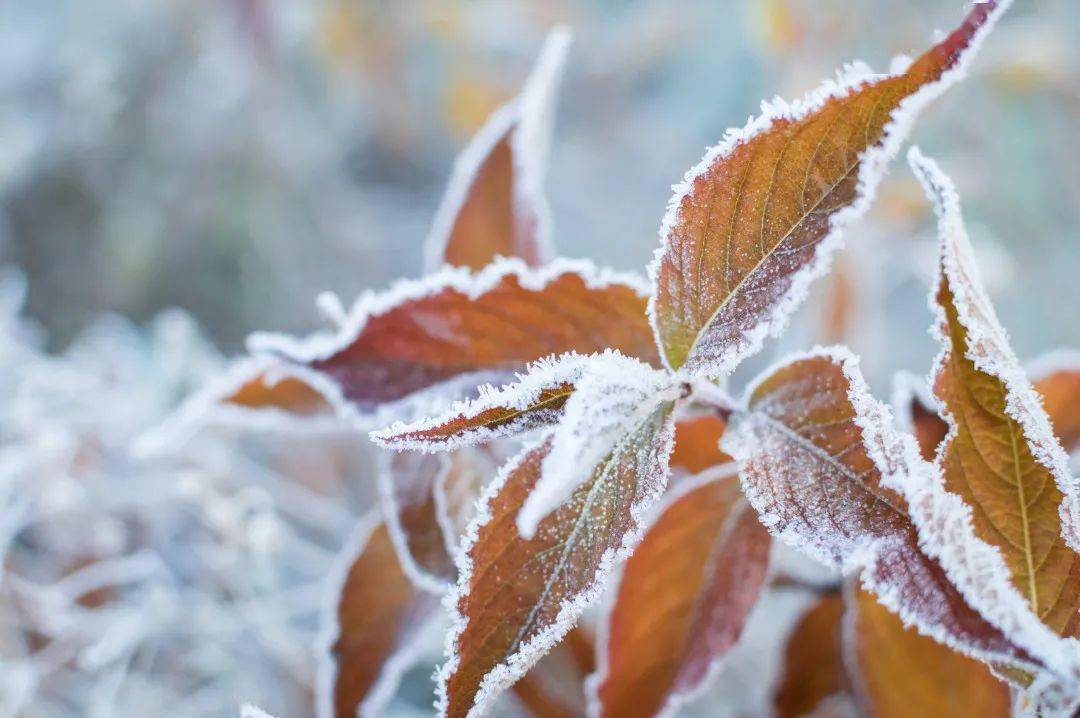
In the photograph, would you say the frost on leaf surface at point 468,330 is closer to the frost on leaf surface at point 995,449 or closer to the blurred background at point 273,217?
the frost on leaf surface at point 995,449

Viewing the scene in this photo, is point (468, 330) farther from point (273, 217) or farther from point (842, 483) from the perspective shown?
point (273, 217)

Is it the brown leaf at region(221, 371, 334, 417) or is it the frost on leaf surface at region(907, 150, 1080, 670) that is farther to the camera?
the brown leaf at region(221, 371, 334, 417)

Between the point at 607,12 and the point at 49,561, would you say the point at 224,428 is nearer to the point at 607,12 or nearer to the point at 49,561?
the point at 49,561

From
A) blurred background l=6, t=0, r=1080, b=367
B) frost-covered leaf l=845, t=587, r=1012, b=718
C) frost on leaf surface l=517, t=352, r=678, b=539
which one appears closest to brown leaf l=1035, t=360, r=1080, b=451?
frost-covered leaf l=845, t=587, r=1012, b=718

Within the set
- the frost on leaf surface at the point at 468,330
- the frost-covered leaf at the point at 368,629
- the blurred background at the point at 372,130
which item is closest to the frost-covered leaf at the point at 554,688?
the frost-covered leaf at the point at 368,629

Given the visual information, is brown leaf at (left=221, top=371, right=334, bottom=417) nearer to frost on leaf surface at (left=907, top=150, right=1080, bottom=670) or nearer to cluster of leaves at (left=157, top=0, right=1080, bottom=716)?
cluster of leaves at (left=157, top=0, right=1080, bottom=716)

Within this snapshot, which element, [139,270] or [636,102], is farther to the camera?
[636,102]

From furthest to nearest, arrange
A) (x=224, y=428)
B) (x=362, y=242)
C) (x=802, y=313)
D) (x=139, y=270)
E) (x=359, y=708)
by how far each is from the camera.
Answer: (x=362, y=242) < (x=139, y=270) < (x=802, y=313) < (x=224, y=428) < (x=359, y=708)

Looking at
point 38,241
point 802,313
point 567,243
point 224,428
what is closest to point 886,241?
point 802,313
